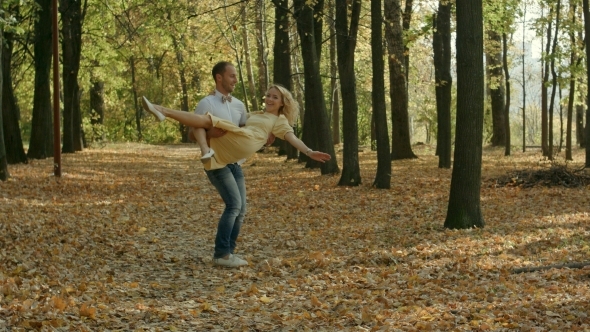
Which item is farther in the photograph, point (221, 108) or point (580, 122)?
point (580, 122)

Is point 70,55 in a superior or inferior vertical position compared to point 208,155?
superior

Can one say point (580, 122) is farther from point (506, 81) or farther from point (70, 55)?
point (70, 55)

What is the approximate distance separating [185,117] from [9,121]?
18513mm

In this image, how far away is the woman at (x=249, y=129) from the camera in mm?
8273

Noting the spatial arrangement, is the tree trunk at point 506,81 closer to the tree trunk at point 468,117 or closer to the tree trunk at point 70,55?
the tree trunk at point 70,55

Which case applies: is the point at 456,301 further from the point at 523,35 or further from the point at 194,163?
the point at 523,35

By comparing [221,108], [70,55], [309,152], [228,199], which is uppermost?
[70,55]

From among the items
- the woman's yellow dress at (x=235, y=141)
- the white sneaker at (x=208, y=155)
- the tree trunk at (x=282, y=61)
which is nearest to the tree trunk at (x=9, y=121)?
the tree trunk at (x=282, y=61)

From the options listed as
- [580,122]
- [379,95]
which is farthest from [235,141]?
[580,122]

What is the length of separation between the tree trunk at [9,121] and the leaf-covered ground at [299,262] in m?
7.35

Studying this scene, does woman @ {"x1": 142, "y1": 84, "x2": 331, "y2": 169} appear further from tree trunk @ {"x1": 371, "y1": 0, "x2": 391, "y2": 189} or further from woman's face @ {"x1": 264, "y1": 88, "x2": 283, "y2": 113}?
tree trunk @ {"x1": 371, "y1": 0, "x2": 391, "y2": 189}

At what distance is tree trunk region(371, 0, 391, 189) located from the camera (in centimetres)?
1653

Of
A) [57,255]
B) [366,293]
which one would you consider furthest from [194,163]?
[366,293]

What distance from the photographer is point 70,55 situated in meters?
31.2
